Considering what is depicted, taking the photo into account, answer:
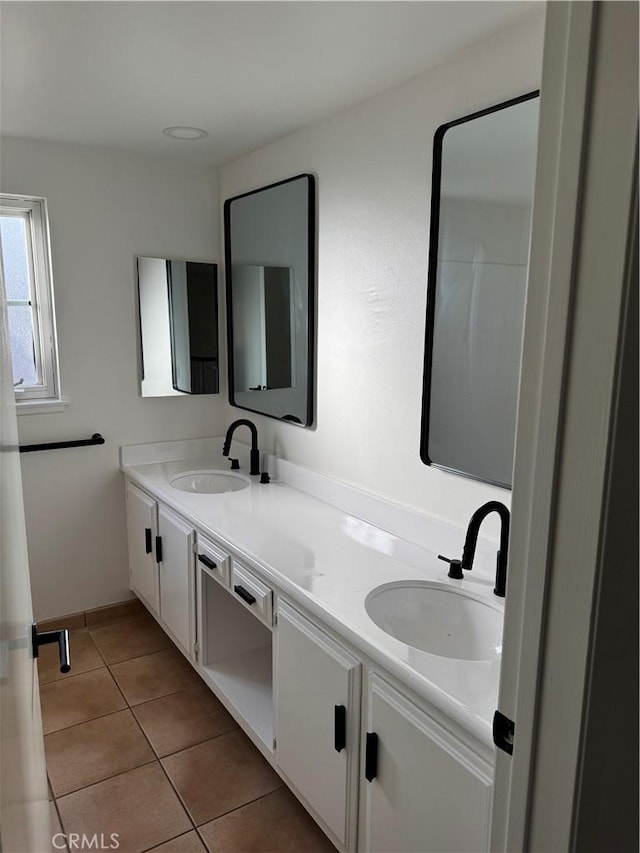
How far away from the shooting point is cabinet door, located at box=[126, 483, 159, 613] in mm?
2773

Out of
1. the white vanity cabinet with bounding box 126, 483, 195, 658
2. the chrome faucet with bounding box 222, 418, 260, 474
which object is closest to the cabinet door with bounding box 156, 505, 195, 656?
the white vanity cabinet with bounding box 126, 483, 195, 658

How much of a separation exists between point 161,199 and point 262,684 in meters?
2.23

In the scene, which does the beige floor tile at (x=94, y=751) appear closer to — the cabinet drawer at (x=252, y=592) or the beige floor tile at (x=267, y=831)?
the beige floor tile at (x=267, y=831)

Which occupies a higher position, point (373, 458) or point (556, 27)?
point (556, 27)

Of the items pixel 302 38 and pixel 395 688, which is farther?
pixel 302 38

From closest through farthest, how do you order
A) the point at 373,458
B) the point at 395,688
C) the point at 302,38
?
1. the point at 395,688
2. the point at 302,38
3. the point at 373,458

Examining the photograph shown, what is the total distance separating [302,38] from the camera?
1.65 metres

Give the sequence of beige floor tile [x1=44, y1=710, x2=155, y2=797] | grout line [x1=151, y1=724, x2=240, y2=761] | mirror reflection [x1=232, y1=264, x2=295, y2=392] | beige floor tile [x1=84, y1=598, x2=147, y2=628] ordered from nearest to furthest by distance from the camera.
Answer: beige floor tile [x1=44, y1=710, x2=155, y2=797] → grout line [x1=151, y1=724, x2=240, y2=761] → mirror reflection [x1=232, y1=264, x2=295, y2=392] → beige floor tile [x1=84, y1=598, x2=147, y2=628]

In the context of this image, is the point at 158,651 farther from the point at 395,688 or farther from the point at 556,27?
the point at 556,27

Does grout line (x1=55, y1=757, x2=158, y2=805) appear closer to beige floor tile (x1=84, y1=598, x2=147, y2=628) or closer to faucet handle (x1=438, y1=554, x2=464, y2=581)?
beige floor tile (x1=84, y1=598, x2=147, y2=628)

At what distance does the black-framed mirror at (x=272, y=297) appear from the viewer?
8.30 feet

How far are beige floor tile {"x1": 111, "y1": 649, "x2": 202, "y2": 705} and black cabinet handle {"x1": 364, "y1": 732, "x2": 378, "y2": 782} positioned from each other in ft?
4.41

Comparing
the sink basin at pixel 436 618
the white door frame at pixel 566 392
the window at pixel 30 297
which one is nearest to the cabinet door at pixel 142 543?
the window at pixel 30 297

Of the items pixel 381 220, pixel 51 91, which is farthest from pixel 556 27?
pixel 51 91
